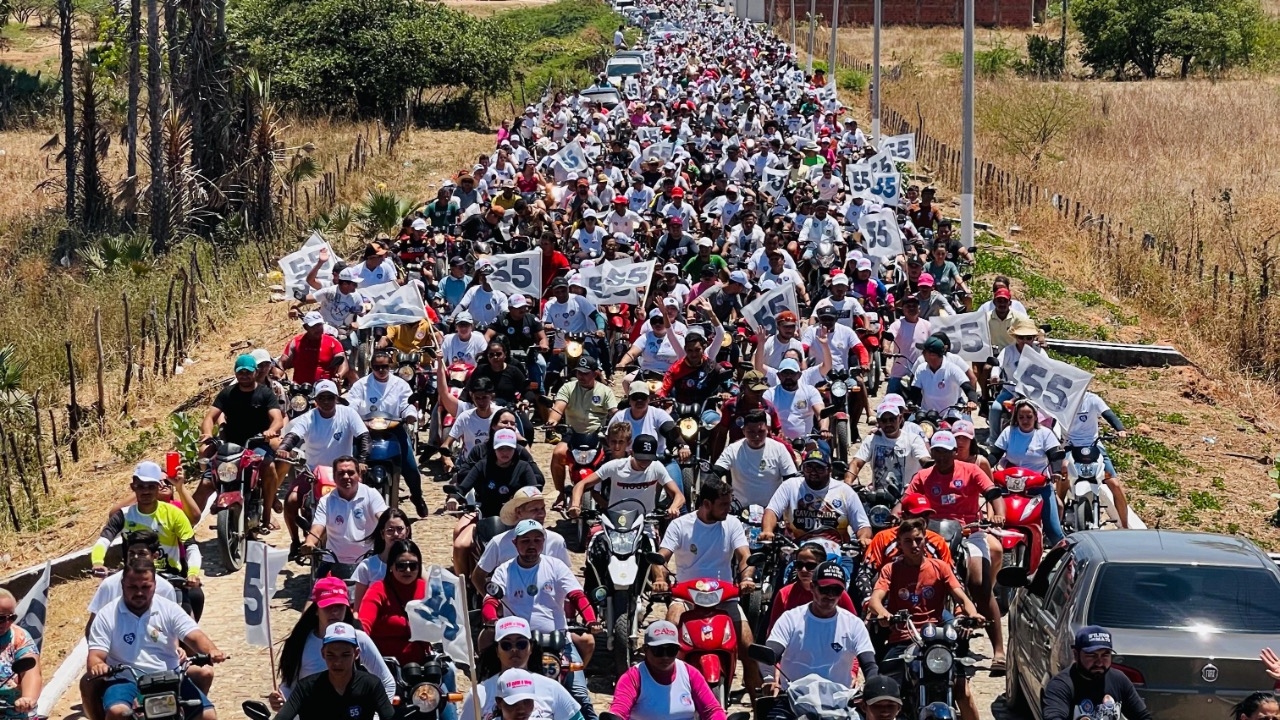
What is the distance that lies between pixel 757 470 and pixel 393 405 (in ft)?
12.2

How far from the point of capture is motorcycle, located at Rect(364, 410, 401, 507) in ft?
51.4

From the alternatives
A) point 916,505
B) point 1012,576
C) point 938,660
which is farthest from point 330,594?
point 916,505

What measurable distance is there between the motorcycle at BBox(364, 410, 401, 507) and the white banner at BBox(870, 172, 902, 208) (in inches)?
542

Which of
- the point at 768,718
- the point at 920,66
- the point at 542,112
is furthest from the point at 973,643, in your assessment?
the point at 920,66

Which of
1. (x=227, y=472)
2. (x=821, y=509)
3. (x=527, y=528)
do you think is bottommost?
(x=227, y=472)

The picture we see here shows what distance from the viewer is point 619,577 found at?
1230cm

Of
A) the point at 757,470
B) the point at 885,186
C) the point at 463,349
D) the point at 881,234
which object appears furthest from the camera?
the point at 885,186

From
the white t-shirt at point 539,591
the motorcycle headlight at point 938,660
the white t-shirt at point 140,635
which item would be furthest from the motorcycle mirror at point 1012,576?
the white t-shirt at point 140,635

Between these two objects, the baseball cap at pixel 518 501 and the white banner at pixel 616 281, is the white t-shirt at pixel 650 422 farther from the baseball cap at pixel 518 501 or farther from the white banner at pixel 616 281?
the white banner at pixel 616 281

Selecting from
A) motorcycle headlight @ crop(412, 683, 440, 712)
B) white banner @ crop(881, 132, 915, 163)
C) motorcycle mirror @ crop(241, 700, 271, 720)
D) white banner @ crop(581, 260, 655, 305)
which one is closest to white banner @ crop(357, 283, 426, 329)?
white banner @ crop(581, 260, 655, 305)

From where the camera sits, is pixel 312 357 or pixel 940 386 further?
pixel 312 357

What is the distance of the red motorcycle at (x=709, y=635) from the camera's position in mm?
11133

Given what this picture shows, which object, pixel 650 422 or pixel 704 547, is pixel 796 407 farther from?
pixel 704 547

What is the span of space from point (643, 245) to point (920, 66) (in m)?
57.7
